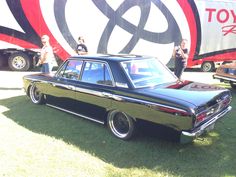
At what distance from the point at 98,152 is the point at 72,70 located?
2.14 meters

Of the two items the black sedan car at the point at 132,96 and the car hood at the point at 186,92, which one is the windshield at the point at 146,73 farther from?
the car hood at the point at 186,92

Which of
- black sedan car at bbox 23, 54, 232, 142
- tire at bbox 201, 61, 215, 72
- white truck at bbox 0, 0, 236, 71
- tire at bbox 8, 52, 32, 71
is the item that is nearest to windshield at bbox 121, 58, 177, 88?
black sedan car at bbox 23, 54, 232, 142

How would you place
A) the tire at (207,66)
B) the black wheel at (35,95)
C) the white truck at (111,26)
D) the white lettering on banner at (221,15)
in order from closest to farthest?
the black wheel at (35,95) < the white truck at (111,26) < the white lettering on banner at (221,15) < the tire at (207,66)

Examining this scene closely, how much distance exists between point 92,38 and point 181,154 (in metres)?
10.2

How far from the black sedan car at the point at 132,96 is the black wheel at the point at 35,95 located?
25.6 inches

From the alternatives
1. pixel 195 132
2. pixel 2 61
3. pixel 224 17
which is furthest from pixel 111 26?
pixel 195 132

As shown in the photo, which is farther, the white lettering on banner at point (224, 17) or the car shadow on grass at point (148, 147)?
the white lettering on banner at point (224, 17)

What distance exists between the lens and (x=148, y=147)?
199 inches

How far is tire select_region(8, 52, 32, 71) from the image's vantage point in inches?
556

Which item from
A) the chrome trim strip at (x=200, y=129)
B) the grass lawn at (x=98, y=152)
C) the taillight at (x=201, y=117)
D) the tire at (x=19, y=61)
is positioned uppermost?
the tire at (x=19, y=61)

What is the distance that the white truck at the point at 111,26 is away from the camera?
44.5 feet

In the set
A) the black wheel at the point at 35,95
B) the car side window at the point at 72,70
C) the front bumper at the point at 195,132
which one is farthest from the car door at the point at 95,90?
the black wheel at the point at 35,95

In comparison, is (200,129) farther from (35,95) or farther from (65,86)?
(35,95)

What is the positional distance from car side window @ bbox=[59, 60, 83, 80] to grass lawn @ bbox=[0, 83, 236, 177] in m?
0.89
